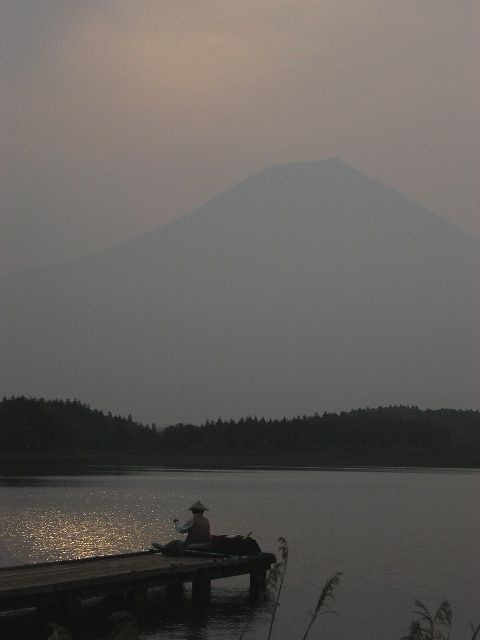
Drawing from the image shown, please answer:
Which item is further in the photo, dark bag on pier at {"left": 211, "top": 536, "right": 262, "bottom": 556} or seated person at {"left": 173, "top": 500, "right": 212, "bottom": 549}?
seated person at {"left": 173, "top": 500, "right": 212, "bottom": 549}

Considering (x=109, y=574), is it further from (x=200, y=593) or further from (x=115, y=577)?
(x=200, y=593)

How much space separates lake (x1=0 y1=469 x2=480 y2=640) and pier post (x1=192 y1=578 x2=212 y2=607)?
519 millimetres

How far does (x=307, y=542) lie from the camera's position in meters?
39.3

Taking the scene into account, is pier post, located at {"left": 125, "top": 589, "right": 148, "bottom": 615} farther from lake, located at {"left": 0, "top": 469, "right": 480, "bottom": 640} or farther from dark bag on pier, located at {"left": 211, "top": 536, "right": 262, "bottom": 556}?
dark bag on pier, located at {"left": 211, "top": 536, "right": 262, "bottom": 556}

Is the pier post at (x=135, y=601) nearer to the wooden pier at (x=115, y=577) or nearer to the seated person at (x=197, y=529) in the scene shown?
the wooden pier at (x=115, y=577)

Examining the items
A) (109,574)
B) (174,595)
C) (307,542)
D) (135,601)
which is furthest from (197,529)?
(307,542)

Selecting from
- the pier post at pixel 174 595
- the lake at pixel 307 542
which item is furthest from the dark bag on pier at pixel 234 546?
the pier post at pixel 174 595

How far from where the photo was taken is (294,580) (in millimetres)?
28141

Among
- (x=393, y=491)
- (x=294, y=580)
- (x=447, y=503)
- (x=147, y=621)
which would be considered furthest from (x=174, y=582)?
(x=393, y=491)

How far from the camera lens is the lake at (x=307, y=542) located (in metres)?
22.2

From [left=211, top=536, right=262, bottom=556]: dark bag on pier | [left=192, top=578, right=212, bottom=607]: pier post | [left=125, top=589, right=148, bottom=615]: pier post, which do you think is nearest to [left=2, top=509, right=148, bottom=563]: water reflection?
[left=211, top=536, right=262, bottom=556]: dark bag on pier

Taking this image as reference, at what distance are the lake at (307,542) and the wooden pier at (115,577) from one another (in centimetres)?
80

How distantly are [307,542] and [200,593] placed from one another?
56.8 feet

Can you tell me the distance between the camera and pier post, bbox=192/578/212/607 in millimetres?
22500
